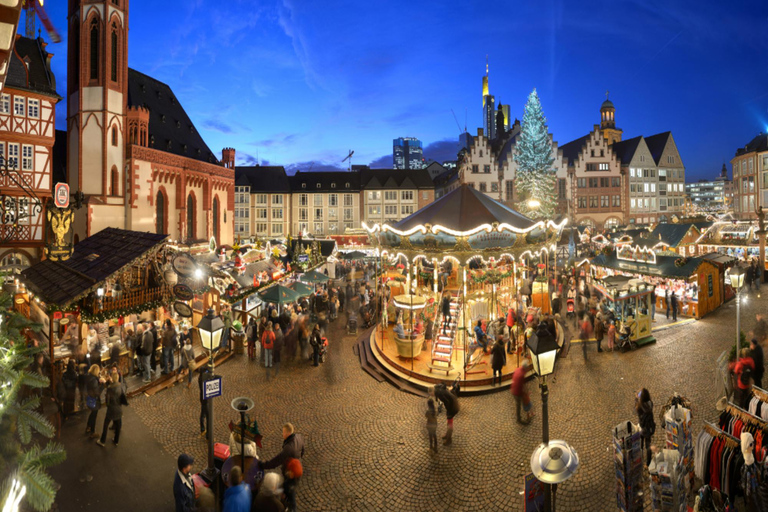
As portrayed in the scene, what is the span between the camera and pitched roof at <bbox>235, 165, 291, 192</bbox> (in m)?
48.6

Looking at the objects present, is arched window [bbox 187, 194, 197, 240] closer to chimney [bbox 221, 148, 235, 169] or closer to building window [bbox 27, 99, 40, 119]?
chimney [bbox 221, 148, 235, 169]

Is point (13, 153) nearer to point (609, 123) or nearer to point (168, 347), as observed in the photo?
point (168, 347)

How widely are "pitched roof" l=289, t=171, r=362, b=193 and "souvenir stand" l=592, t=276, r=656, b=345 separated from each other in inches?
1521

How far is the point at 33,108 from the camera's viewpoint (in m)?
19.6

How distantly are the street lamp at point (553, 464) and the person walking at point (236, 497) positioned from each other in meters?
3.61

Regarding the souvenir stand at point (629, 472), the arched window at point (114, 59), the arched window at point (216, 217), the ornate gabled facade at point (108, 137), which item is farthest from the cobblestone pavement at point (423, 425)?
the arched window at point (216, 217)

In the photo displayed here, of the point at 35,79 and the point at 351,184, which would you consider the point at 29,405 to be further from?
the point at 351,184

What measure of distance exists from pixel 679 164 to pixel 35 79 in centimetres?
6070

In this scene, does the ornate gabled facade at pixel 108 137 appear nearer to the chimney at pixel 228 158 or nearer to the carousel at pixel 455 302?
the chimney at pixel 228 158

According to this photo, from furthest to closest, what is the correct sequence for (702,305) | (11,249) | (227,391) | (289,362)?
(11,249) → (702,305) → (289,362) → (227,391)

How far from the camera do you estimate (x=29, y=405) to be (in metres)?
3.54

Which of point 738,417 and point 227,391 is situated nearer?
point 738,417

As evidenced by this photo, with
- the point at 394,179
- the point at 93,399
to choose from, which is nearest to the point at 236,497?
the point at 93,399

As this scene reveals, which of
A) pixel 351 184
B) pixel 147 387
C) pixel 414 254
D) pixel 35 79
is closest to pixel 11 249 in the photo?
pixel 35 79
